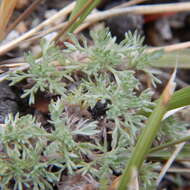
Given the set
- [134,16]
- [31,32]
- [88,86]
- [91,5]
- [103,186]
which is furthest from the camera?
[134,16]

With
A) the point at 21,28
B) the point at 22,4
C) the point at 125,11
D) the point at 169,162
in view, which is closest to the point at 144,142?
the point at 169,162

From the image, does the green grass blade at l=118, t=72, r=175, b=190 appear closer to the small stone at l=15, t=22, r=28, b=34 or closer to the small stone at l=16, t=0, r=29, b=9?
the small stone at l=15, t=22, r=28, b=34

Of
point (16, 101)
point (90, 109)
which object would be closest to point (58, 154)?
point (90, 109)

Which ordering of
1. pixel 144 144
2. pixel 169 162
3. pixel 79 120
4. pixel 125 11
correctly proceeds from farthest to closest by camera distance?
pixel 125 11 → pixel 169 162 → pixel 79 120 → pixel 144 144

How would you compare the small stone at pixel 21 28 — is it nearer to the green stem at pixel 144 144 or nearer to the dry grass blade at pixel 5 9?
the dry grass blade at pixel 5 9

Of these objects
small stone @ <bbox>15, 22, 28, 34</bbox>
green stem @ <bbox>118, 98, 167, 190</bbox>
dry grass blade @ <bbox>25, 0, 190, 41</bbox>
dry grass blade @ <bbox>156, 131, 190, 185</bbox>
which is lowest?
dry grass blade @ <bbox>156, 131, 190, 185</bbox>

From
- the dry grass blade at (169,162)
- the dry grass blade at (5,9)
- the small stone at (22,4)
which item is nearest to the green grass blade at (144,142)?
the dry grass blade at (169,162)

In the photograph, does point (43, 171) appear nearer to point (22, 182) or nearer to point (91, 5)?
point (22, 182)

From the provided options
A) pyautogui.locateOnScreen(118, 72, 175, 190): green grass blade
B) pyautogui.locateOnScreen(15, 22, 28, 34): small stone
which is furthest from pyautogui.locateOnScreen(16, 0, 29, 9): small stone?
pyautogui.locateOnScreen(118, 72, 175, 190): green grass blade

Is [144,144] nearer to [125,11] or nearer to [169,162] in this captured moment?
[169,162]
